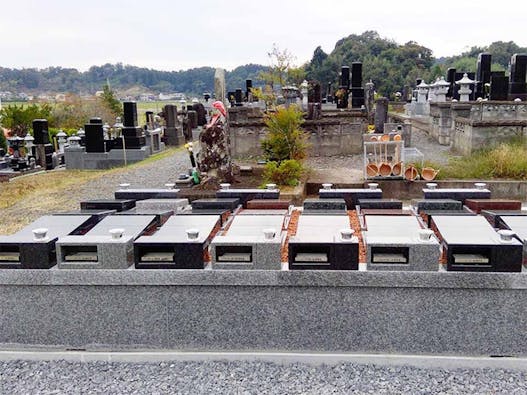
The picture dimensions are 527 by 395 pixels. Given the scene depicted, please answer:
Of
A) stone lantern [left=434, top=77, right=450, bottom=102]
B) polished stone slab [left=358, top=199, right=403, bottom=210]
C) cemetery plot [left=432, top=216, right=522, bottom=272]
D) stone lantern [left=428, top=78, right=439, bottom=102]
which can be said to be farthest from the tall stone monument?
stone lantern [left=428, top=78, right=439, bottom=102]

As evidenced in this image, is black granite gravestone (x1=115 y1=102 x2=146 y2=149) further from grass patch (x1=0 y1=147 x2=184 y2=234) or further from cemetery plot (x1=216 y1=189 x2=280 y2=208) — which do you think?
cemetery plot (x1=216 y1=189 x2=280 y2=208)

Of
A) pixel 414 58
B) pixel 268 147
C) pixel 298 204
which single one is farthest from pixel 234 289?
pixel 414 58

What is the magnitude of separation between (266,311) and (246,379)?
73 centimetres

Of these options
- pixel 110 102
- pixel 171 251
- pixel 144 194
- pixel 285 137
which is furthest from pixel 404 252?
pixel 110 102

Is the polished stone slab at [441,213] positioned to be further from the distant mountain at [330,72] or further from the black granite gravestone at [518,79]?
the distant mountain at [330,72]

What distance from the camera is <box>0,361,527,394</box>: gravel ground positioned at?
4523 millimetres

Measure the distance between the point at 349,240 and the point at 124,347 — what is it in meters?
2.53

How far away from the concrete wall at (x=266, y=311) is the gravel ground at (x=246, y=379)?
280 mm

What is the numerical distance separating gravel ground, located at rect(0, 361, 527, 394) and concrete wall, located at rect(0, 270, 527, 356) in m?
0.28

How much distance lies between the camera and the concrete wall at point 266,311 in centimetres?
499

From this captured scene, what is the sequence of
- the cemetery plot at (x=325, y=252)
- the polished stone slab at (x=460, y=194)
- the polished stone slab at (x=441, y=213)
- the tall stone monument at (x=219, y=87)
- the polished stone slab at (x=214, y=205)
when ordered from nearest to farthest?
the cemetery plot at (x=325, y=252)
the polished stone slab at (x=441, y=213)
the polished stone slab at (x=214, y=205)
the polished stone slab at (x=460, y=194)
the tall stone monument at (x=219, y=87)

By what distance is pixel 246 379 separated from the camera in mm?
4715

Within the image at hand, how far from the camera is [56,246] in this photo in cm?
543

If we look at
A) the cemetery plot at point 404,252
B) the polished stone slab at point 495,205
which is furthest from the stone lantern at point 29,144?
the cemetery plot at point 404,252
